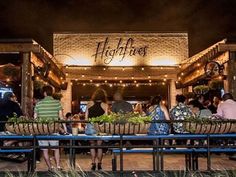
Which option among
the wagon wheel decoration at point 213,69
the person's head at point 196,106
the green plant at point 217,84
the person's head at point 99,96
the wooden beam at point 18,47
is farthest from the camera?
the green plant at point 217,84

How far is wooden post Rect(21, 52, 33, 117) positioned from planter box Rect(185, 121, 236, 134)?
658 cm

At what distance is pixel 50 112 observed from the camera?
297 inches

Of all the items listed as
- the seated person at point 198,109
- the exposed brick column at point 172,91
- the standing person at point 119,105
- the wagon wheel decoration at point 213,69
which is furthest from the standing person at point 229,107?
the exposed brick column at point 172,91

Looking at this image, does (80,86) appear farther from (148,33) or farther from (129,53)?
(148,33)

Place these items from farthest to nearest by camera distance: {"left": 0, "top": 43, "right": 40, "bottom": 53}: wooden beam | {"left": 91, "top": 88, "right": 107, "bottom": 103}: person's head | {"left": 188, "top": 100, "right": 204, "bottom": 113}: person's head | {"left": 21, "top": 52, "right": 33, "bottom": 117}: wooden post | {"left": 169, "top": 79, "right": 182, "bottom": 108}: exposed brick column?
1. {"left": 169, "top": 79, "right": 182, "bottom": 108}: exposed brick column
2. {"left": 21, "top": 52, "right": 33, "bottom": 117}: wooden post
3. {"left": 0, "top": 43, "right": 40, "bottom": 53}: wooden beam
4. {"left": 188, "top": 100, "right": 204, "bottom": 113}: person's head
5. {"left": 91, "top": 88, "right": 107, "bottom": 103}: person's head

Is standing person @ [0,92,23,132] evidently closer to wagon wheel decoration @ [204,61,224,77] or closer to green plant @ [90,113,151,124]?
green plant @ [90,113,151,124]

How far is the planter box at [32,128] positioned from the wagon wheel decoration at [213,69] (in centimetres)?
777

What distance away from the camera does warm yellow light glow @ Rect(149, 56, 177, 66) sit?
19188 millimetres

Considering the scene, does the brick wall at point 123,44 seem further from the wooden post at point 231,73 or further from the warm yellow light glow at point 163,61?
the wooden post at point 231,73

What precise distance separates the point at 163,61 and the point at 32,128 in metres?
13.7

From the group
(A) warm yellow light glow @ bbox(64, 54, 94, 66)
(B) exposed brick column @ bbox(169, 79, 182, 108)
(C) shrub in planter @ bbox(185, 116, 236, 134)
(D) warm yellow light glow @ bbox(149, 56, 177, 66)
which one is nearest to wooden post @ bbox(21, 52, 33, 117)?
(C) shrub in planter @ bbox(185, 116, 236, 134)

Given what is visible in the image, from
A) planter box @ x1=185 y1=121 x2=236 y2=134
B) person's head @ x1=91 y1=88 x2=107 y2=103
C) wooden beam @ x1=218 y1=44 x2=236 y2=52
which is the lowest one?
planter box @ x1=185 y1=121 x2=236 y2=134

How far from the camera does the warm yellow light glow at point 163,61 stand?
19.2 m

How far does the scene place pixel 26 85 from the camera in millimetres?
12000
